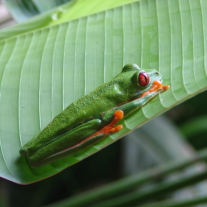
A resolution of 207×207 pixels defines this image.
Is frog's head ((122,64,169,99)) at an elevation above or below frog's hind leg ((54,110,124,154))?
above

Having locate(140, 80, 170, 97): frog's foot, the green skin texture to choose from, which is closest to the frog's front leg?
the green skin texture

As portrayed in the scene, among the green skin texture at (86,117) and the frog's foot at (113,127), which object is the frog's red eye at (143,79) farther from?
the frog's foot at (113,127)

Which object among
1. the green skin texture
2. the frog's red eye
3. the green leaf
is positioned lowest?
the green skin texture

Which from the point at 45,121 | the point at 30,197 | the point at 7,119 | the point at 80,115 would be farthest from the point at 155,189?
the point at 30,197

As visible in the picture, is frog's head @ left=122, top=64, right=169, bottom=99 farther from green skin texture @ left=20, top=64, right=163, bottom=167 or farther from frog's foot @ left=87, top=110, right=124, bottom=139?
frog's foot @ left=87, top=110, right=124, bottom=139

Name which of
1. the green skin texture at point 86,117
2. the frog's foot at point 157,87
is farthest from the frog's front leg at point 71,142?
the frog's foot at point 157,87

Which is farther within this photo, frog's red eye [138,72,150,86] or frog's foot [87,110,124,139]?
frog's red eye [138,72,150,86]
